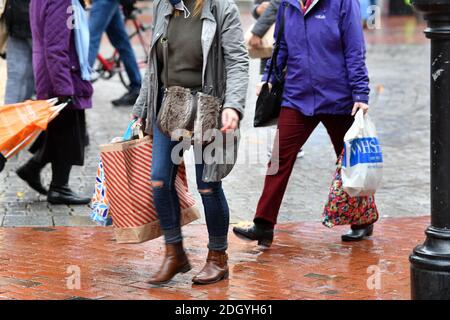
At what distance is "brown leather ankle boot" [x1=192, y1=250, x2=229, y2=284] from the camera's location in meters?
5.71

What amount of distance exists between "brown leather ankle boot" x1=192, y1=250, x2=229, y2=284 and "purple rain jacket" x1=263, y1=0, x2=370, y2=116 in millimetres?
1259

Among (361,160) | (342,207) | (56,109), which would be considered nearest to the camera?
(361,160)

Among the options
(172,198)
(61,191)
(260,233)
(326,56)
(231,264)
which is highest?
(326,56)

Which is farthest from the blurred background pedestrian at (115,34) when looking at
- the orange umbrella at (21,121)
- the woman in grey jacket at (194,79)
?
the woman in grey jacket at (194,79)

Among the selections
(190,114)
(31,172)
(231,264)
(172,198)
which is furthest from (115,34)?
(190,114)

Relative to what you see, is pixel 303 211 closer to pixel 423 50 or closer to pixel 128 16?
pixel 128 16

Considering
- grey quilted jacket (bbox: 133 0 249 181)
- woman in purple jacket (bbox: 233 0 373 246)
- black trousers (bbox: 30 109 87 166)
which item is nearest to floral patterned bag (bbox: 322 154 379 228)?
woman in purple jacket (bbox: 233 0 373 246)

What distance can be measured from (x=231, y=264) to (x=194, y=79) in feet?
4.26

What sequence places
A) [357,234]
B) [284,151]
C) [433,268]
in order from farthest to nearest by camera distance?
[357,234] → [284,151] → [433,268]

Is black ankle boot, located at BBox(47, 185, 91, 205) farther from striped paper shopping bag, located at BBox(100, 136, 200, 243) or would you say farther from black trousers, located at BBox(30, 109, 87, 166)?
striped paper shopping bag, located at BBox(100, 136, 200, 243)

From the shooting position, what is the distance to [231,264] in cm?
624

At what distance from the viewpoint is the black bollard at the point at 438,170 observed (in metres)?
4.86

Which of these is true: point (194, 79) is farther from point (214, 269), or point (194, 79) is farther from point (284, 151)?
point (284, 151)
